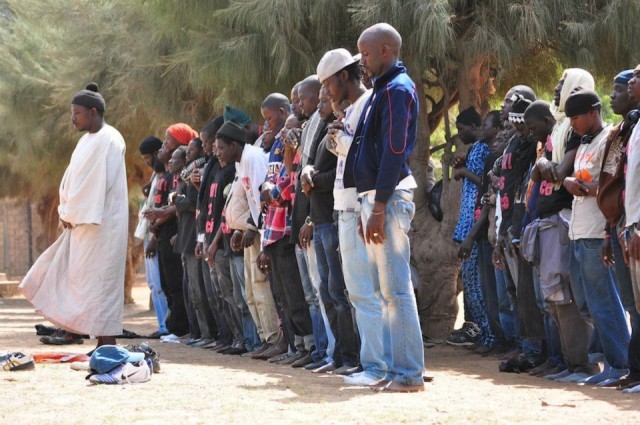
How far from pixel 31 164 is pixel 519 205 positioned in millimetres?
14063

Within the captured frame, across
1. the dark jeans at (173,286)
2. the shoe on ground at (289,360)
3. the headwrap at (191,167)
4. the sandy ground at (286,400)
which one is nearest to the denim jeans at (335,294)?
the sandy ground at (286,400)

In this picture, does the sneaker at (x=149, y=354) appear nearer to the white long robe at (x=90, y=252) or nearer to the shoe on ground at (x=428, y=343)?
the white long robe at (x=90, y=252)

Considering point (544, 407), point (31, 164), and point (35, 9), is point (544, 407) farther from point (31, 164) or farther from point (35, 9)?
point (31, 164)

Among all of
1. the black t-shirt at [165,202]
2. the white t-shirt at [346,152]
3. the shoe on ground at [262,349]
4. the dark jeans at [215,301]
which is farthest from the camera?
the black t-shirt at [165,202]

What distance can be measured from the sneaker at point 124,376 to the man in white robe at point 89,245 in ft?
5.83

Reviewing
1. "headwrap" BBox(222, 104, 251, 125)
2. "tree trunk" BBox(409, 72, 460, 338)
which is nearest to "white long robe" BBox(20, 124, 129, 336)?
"headwrap" BBox(222, 104, 251, 125)

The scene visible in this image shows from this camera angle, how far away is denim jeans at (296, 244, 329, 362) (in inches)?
350

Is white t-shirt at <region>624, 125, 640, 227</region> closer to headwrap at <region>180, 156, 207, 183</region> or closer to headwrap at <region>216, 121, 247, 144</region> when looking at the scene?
headwrap at <region>216, 121, 247, 144</region>

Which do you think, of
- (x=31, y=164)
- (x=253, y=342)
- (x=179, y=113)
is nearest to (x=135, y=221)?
(x=31, y=164)

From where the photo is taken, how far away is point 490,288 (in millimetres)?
10047

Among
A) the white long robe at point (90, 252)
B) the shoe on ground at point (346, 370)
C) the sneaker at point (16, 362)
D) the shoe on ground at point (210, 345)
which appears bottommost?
the shoe on ground at point (210, 345)

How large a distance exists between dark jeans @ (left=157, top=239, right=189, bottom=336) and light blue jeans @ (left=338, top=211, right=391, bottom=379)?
6.00 meters

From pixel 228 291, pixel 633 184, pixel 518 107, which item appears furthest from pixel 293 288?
pixel 633 184

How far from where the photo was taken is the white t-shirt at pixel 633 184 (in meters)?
6.59
